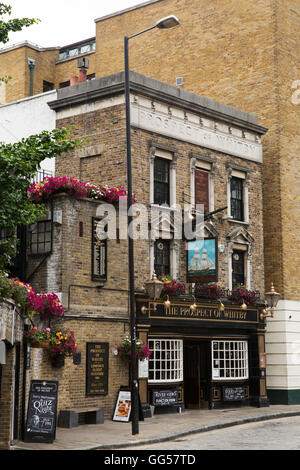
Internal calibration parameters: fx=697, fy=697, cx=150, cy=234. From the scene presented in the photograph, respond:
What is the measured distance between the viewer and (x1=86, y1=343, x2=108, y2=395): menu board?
2033 cm

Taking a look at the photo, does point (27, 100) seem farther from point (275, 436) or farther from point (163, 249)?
point (275, 436)

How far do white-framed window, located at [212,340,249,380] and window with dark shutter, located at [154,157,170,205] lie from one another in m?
5.67

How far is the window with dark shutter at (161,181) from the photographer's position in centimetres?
2386

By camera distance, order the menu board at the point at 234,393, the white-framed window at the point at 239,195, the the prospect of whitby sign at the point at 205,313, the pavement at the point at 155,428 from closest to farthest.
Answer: the pavement at the point at 155,428 < the the prospect of whitby sign at the point at 205,313 < the menu board at the point at 234,393 < the white-framed window at the point at 239,195

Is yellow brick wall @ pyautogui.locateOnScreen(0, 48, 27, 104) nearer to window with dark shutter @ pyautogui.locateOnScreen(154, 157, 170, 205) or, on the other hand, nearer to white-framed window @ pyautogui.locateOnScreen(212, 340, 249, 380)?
window with dark shutter @ pyautogui.locateOnScreen(154, 157, 170, 205)

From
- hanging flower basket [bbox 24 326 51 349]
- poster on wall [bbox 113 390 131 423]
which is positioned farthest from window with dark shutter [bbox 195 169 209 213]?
hanging flower basket [bbox 24 326 51 349]

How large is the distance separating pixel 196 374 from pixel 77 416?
7.04 meters

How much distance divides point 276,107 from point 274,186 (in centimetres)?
330

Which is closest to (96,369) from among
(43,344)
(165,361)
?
(43,344)

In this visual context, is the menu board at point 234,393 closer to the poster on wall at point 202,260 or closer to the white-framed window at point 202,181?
the poster on wall at point 202,260

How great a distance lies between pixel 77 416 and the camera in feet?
63.4

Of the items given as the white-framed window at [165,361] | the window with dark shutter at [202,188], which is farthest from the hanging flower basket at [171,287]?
the window with dark shutter at [202,188]

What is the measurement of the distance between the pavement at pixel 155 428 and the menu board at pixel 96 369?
987 mm
